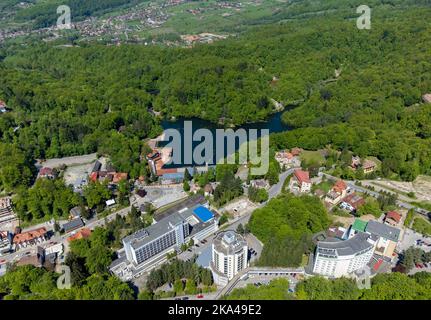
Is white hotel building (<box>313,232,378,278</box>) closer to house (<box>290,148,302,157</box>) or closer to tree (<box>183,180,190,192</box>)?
tree (<box>183,180,190,192</box>)

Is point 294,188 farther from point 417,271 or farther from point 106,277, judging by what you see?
point 106,277

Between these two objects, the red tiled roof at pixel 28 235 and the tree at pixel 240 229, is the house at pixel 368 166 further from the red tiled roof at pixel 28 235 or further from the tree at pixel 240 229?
the red tiled roof at pixel 28 235

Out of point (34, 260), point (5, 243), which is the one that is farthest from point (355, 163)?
point (5, 243)

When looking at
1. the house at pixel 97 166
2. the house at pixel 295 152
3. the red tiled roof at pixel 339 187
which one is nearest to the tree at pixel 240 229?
the red tiled roof at pixel 339 187

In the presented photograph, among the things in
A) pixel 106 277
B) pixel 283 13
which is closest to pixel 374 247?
pixel 106 277

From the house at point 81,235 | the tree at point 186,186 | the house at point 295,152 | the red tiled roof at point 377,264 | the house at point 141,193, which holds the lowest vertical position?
the red tiled roof at point 377,264

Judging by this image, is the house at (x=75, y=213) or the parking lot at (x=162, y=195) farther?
the parking lot at (x=162, y=195)

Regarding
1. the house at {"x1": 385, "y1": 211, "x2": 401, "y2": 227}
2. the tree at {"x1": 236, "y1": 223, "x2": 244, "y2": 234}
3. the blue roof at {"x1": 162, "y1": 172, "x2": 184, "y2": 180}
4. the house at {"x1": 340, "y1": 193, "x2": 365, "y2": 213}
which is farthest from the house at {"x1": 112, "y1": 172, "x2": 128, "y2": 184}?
the house at {"x1": 385, "y1": 211, "x2": 401, "y2": 227}

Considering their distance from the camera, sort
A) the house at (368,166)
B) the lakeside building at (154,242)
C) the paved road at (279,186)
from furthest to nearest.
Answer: the house at (368,166) < the paved road at (279,186) < the lakeside building at (154,242)
